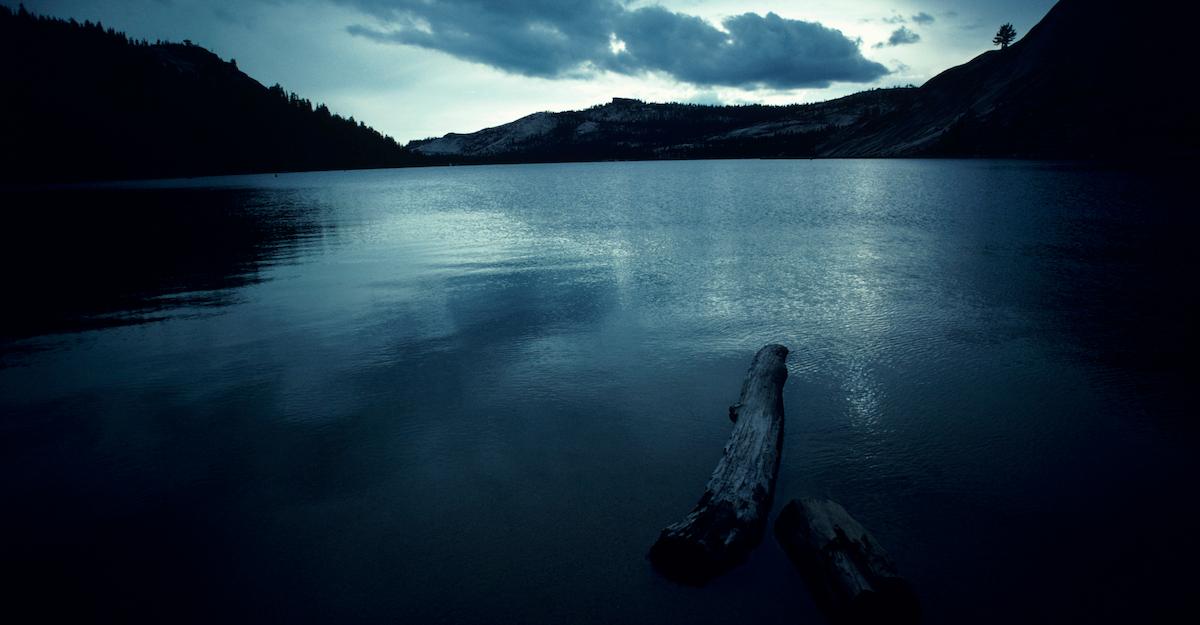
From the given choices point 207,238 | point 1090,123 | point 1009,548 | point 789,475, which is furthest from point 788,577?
point 1090,123

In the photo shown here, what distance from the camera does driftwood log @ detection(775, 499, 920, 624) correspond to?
223 inches

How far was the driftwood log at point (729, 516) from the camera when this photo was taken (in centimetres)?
658

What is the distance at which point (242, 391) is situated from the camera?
12.3m

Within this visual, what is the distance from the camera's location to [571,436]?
10055mm

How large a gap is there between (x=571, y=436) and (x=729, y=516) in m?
3.98

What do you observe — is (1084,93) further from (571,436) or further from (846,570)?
(846,570)

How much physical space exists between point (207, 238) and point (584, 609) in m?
44.4

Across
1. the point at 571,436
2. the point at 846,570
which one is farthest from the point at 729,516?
the point at 571,436

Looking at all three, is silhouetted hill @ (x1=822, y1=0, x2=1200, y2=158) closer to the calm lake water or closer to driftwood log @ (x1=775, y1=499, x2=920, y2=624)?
the calm lake water

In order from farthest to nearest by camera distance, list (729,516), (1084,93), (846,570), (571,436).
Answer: (1084,93) < (571,436) < (729,516) < (846,570)

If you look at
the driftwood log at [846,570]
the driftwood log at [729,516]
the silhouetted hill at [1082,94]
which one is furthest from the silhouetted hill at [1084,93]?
the driftwood log at [846,570]

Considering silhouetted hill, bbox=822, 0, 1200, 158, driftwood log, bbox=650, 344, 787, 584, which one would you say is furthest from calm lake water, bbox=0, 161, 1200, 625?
silhouetted hill, bbox=822, 0, 1200, 158

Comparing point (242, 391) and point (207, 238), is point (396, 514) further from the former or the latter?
point (207, 238)

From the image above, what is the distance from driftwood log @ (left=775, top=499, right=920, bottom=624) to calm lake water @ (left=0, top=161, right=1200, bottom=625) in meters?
0.34
